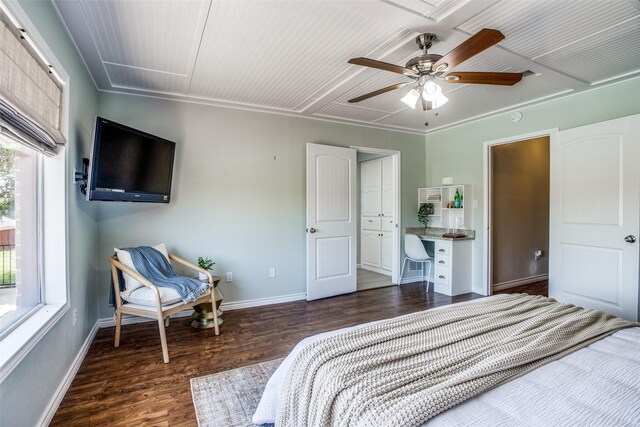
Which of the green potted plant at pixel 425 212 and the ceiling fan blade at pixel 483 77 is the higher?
the ceiling fan blade at pixel 483 77

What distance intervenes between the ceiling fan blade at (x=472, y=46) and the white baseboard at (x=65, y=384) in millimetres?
3072

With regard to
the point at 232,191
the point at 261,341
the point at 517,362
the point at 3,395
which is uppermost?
the point at 232,191

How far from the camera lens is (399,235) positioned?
4.89 meters

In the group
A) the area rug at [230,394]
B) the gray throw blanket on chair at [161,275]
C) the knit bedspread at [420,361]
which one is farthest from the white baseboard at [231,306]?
the knit bedspread at [420,361]

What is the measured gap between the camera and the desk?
430cm

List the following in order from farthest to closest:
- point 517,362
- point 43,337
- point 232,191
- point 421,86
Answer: point 232,191 < point 421,86 < point 43,337 < point 517,362

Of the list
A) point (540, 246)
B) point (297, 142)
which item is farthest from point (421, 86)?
point (540, 246)

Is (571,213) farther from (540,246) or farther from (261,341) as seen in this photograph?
(261,341)

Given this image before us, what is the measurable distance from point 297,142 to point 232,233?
1.43m

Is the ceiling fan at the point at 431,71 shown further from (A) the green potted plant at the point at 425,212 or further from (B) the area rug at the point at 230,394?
(A) the green potted plant at the point at 425,212

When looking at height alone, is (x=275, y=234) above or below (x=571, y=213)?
below

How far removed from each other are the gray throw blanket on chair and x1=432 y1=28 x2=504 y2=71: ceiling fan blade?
257 cm

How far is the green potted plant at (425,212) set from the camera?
496cm

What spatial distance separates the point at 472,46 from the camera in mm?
1775
